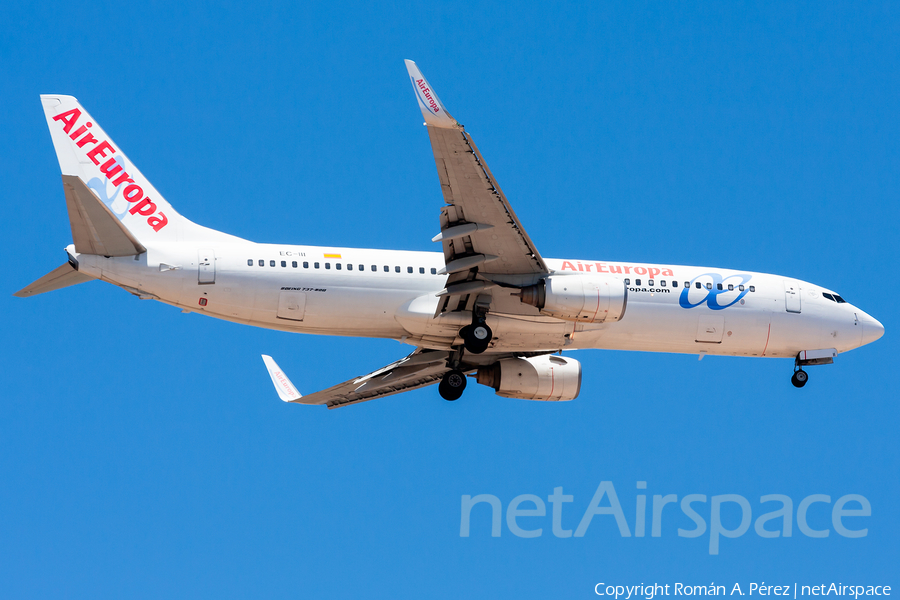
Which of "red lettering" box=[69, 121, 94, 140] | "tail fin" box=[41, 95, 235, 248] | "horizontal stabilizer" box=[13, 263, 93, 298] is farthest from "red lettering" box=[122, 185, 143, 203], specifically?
"horizontal stabilizer" box=[13, 263, 93, 298]

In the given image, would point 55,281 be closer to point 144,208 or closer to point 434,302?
point 144,208

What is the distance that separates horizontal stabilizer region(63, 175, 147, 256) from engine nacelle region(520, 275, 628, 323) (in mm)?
9555

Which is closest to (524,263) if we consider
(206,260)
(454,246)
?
(454,246)

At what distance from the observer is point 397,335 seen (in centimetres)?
Answer: 2531

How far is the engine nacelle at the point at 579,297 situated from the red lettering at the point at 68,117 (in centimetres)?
1242

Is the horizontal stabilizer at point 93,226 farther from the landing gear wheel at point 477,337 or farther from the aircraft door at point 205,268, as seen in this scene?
the landing gear wheel at point 477,337

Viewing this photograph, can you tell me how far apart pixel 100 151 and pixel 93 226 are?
3.81m

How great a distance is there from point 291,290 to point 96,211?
4.84m

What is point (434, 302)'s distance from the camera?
2462 cm

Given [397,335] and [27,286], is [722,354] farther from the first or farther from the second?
[27,286]

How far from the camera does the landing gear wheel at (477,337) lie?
2447 cm

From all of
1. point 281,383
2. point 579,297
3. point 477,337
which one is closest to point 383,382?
point 281,383

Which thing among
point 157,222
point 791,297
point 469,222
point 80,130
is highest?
point 80,130

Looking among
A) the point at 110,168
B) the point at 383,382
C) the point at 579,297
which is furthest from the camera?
the point at 383,382
